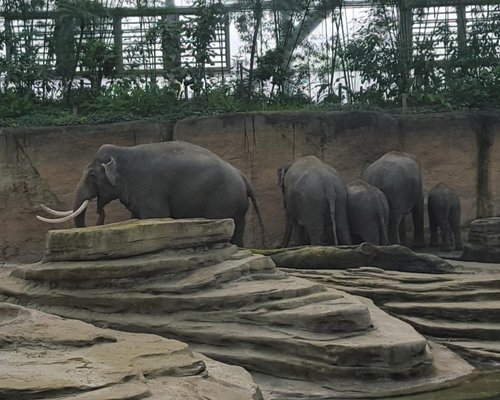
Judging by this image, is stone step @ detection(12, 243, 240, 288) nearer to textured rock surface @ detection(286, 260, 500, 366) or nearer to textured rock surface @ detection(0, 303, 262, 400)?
textured rock surface @ detection(0, 303, 262, 400)

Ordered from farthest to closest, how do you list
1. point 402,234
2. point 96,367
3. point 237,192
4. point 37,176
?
point 37,176 → point 402,234 → point 237,192 → point 96,367

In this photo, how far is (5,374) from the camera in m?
4.14

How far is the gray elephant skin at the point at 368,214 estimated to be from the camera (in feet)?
32.2

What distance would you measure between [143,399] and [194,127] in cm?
769

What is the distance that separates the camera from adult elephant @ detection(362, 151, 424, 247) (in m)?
10.5

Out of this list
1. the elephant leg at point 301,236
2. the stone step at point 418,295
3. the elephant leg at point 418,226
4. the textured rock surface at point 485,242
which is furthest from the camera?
the elephant leg at point 418,226

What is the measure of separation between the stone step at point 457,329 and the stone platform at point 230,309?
0.23 meters

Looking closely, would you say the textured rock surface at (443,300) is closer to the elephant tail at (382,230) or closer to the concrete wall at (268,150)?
the elephant tail at (382,230)

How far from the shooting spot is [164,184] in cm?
944

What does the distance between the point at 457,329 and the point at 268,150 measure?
5.10 m

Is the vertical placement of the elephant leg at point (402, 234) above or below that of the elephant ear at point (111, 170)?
below

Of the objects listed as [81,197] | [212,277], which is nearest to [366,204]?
[81,197]

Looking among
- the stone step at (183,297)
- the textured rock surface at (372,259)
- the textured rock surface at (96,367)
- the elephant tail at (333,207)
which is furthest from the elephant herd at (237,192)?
the textured rock surface at (96,367)

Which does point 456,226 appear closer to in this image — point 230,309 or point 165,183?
point 165,183
